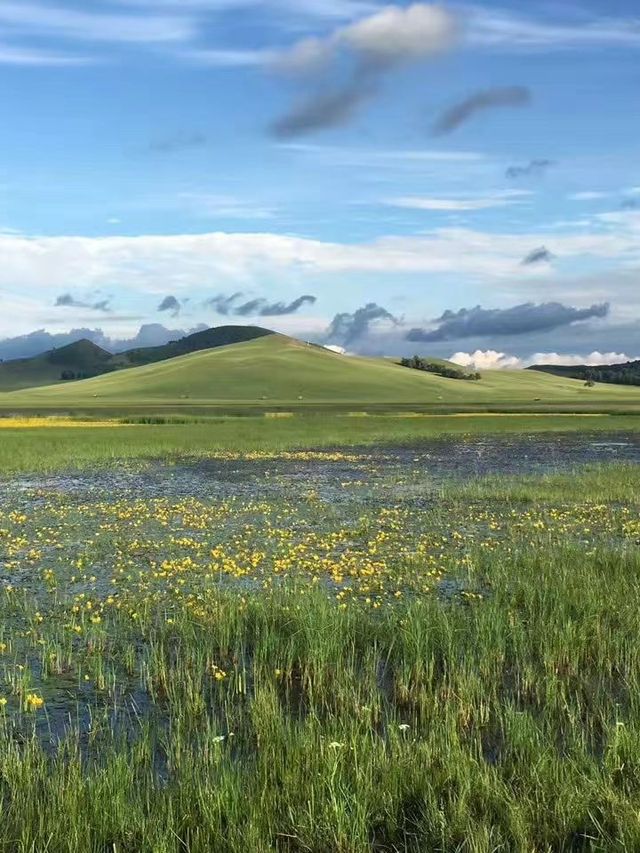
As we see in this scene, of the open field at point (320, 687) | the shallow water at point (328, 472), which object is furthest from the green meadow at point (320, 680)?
the shallow water at point (328, 472)

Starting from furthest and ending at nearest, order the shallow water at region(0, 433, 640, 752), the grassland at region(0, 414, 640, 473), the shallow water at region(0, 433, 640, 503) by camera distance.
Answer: the grassland at region(0, 414, 640, 473) < the shallow water at region(0, 433, 640, 503) < the shallow water at region(0, 433, 640, 752)

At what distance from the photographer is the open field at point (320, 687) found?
6.81m

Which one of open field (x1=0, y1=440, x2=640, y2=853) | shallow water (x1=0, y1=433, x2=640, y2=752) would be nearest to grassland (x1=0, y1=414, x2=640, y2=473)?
Answer: shallow water (x1=0, y1=433, x2=640, y2=752)

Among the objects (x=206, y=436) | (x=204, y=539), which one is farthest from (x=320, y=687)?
(x=206, y=436)

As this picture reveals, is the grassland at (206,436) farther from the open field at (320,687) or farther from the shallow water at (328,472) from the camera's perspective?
the open field at (320,687)

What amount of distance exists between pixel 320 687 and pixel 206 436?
57212 millimetres

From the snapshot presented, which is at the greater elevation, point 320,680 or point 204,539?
point 320,680

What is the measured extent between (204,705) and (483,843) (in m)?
4.42

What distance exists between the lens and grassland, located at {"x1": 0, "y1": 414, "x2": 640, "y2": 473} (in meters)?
49.9

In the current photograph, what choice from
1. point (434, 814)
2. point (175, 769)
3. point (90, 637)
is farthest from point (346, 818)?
point (90, 637)

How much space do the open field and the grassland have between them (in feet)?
88.4

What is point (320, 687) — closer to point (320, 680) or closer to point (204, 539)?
point (320, 680)

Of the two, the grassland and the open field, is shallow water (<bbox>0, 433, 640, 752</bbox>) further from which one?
the grassland

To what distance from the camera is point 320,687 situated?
10.2m
